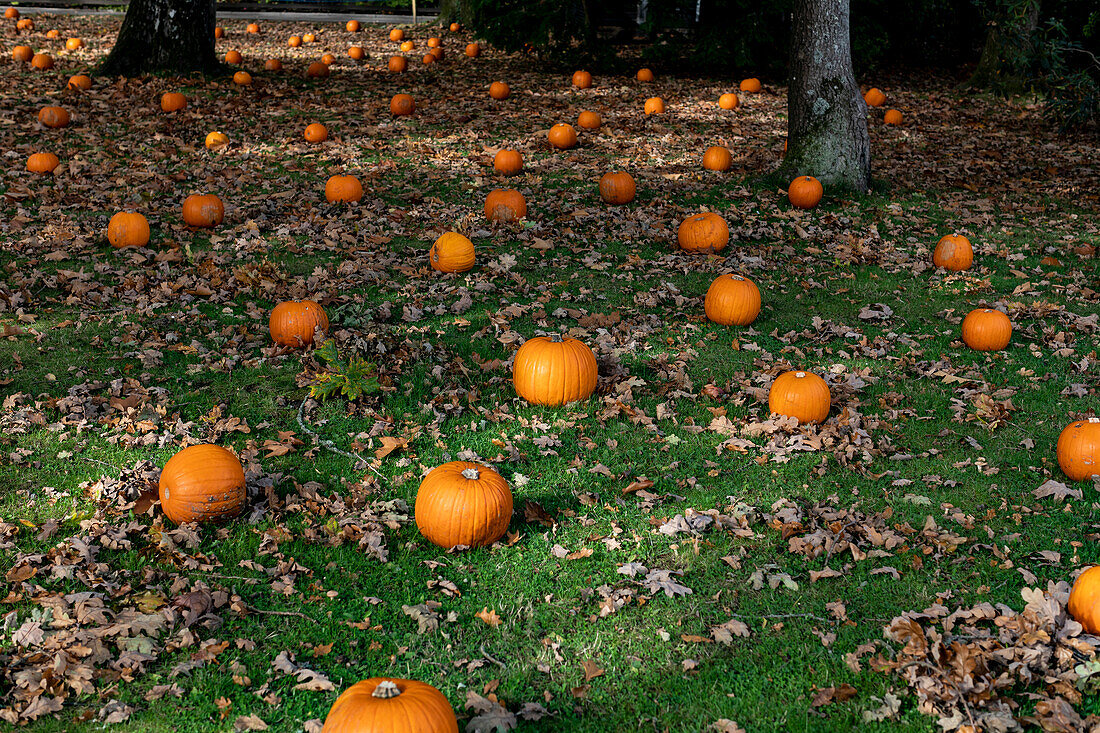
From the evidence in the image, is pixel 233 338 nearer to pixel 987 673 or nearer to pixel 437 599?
pixel 437 599

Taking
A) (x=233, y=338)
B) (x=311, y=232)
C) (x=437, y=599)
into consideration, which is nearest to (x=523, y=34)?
(x=311, y=232)

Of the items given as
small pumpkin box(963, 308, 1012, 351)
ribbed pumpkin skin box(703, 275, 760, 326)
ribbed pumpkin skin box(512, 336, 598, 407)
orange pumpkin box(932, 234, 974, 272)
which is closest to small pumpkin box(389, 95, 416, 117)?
ribbed pumpkin skin box(703, 275, 760, 326)

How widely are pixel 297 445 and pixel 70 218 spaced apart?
5.42m

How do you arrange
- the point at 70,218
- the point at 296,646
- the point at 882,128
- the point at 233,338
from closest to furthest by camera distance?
the point at 296,646, the point at 233,338, the point at 70,218, the point at 882,128

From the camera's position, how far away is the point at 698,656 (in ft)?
12.9

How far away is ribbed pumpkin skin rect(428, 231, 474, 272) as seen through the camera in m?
8.23

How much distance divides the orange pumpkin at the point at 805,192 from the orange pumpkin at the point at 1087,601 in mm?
7087

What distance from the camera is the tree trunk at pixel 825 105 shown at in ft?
33.9

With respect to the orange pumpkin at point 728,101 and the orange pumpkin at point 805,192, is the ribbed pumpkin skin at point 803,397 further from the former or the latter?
the orange pumpkin at point 728,101

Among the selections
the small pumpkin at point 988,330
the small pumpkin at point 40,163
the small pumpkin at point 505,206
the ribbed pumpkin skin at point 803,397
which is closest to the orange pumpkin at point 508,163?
the small pumpkin at point 505,206

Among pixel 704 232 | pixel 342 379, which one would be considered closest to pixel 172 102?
pixel 704 232

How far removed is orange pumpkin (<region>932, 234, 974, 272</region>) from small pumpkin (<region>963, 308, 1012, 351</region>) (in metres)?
1.85

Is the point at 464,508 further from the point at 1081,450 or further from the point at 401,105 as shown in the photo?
the point at 401,105

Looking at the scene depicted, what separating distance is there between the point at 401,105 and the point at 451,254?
6.65 meters
